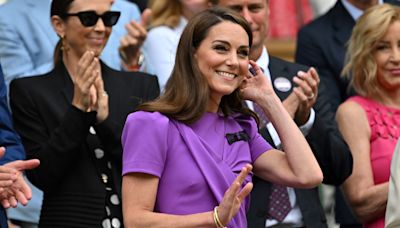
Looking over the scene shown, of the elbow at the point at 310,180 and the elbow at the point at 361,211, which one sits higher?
the elbow at the point at 310,180

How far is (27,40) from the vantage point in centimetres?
725

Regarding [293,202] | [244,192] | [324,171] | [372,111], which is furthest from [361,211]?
[244,192]

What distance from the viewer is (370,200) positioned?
659 centimetres

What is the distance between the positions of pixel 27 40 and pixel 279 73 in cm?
152

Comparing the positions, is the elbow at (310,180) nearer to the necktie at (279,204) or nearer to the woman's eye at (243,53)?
the woman's eye at (243,53)

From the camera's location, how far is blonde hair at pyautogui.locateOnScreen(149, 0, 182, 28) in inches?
304

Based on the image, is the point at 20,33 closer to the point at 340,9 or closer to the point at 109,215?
the point at 109,215

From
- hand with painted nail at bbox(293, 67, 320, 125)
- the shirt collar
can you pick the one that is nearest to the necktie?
hand with painted nail at bbox(293, 67, 320, 125)

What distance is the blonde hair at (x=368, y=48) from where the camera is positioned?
22.8ft

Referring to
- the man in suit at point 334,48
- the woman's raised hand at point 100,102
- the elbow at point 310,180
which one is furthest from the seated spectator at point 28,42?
the elbow at point 310,180

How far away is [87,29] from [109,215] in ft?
3.32

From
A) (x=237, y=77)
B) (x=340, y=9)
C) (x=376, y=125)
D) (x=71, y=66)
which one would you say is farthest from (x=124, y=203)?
(x=340, y=9)

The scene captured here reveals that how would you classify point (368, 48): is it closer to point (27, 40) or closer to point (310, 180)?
point (310, 180)

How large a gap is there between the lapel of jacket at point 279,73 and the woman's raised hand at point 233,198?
5.51 feet
